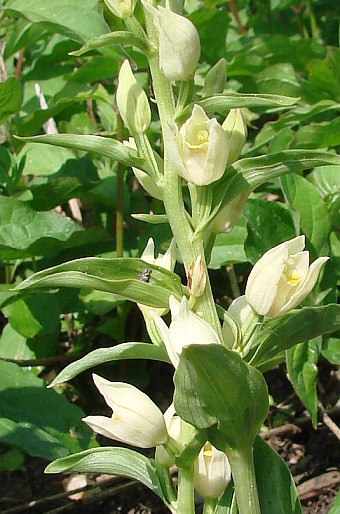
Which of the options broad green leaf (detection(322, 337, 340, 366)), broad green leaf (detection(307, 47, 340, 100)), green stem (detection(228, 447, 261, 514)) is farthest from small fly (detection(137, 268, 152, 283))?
broad green leaf (detection(307, 47, 340, 100))

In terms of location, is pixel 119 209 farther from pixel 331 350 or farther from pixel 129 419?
pixel 129 419

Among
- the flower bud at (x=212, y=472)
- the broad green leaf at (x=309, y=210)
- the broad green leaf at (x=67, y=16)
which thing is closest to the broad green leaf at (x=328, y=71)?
the broad green leaf at (x=309, y=210)

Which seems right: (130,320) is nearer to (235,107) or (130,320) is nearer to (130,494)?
(130,494)

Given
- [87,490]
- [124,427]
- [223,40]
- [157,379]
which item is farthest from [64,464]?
[223,40]

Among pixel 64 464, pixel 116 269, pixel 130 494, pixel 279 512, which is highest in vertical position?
pixel 116 269

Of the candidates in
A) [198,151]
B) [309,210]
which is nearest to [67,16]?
[309,210]
